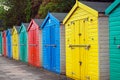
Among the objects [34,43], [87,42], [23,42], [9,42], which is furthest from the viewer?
[9,42]

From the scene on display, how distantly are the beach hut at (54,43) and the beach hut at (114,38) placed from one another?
5.11 metres

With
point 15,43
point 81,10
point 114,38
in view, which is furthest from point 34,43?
point 114,38

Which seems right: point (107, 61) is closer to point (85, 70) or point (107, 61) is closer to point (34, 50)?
point (85, 70)

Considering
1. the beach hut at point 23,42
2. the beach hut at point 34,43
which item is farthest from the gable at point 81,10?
the beach hut at point 23,42

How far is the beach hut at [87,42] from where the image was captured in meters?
11.5

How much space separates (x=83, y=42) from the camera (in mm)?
12742

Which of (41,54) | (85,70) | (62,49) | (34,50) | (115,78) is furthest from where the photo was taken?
(34,50)

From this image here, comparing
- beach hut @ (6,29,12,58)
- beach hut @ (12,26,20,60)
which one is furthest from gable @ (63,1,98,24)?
beach hut @ (6,29,12,58)

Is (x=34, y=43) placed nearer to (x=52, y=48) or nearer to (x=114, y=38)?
(x=52, y=48)

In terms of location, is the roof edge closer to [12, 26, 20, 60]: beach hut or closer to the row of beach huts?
the row of beach huts

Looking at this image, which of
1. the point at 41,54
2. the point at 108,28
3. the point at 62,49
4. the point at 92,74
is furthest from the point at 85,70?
the point at 41,54

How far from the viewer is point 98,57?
11.5 metres

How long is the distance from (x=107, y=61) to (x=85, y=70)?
140cm

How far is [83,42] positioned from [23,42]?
1263 cm
